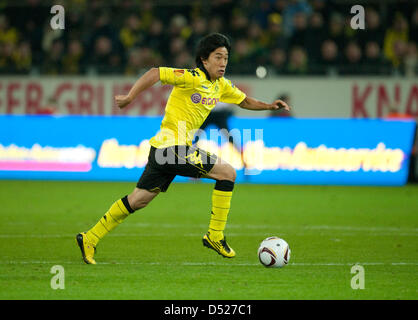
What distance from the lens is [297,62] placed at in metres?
19.2

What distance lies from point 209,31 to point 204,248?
11818mm

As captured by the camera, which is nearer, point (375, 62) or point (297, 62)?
point (375, 62)

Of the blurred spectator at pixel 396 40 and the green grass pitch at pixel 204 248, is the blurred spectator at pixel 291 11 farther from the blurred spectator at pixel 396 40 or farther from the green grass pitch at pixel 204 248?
the green grass pitch at pixel 204 248

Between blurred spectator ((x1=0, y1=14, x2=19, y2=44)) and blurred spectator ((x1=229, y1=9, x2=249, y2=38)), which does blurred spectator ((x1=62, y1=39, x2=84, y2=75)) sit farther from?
blurred spectator ((x1=229, y1=9, x2=249, y2=38))

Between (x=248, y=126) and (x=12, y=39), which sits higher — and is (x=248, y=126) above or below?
below

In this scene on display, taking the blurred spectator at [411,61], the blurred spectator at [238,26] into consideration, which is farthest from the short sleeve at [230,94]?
the blurred spectator at [238,26]

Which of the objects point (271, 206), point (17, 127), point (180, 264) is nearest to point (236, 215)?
A: point (271, 206)

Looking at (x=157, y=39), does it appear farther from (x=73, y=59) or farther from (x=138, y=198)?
(x=138, y=198)

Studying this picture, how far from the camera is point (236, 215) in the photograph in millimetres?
11562

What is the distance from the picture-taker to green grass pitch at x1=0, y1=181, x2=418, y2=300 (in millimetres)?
6109

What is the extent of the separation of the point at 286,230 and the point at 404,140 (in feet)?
22.9

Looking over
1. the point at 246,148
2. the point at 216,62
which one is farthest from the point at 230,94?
the point at 246,148

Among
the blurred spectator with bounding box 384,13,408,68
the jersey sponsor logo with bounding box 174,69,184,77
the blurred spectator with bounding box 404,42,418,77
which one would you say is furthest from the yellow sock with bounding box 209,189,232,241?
the blurred spectator with bounding box 404,42,418,77

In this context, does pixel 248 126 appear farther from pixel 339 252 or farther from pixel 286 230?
pixel 339 252
